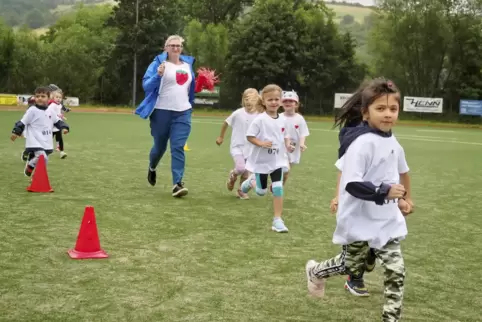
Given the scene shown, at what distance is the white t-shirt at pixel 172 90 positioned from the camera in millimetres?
10156

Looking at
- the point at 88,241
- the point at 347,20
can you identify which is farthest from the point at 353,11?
the point at 88,241

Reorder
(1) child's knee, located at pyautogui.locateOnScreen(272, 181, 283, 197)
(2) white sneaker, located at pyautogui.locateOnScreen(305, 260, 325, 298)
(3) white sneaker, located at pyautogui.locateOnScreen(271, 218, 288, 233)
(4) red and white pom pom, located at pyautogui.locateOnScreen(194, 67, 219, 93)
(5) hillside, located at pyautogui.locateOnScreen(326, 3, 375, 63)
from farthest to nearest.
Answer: (5) hillside, located at pyautogui.locateOnScreen(326, 3, 375, 63) → (4) red and white pom pom, located at pyautogui.locateOnScreen(194, 67, 219, 93) → (1) child's knee, located at pyautogui.locateOnScreen(272, 181, 283, 197) → (3) white sneaker, located at pyautogui.locateOnScreen(271, 218, 288, 233) → (2) white sneaker, located at pyautogui.locateOnScreen(305, 260, 325, 298)

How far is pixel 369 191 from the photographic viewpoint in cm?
441

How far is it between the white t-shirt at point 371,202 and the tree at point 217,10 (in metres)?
71.8

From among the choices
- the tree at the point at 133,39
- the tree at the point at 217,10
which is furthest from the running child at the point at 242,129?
the tree at the point at 217,10

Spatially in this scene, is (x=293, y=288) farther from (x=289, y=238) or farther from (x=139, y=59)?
(x=139, y=59)

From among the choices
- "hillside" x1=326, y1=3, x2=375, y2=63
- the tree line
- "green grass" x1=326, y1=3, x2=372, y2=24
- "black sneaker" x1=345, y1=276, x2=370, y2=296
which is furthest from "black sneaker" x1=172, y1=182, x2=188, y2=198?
"green grass" x1=326, y1=3, x2=372, y2=24

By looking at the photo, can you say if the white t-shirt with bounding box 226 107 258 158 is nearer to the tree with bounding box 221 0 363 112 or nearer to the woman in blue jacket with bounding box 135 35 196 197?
the woman in blue jacket with bounding box 135 35 196 197

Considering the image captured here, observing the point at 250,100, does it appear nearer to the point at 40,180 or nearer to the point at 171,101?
the point at 171,101

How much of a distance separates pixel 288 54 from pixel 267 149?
1915 inches

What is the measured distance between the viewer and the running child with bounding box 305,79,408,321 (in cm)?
443

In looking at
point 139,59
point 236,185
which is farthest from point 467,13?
point 236,185

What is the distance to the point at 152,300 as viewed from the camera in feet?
16.1

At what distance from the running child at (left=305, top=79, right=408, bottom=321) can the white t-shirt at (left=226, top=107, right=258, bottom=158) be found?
19.2 feet
